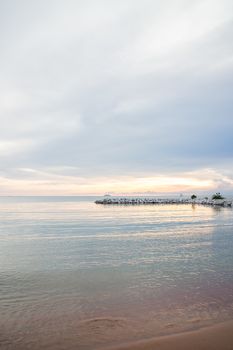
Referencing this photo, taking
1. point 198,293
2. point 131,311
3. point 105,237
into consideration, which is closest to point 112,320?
point 131,311

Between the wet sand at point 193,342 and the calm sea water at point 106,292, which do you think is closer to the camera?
the wet sand at point 193,342

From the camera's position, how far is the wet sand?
846 centimetres

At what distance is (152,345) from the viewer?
8648 mm

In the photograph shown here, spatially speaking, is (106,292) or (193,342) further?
(106,292)

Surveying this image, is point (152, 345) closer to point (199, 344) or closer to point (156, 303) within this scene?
point (199, 344)

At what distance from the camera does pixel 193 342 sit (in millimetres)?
8781

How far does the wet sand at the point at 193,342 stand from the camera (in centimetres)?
846

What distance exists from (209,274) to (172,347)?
9.09 metres

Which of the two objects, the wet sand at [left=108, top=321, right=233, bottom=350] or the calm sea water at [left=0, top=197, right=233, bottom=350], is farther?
the calm sea water at [left=0, top=197, right=233, bottom=350]

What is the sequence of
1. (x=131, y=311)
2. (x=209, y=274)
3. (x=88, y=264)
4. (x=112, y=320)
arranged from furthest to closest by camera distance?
(x=88, y=264)
(x=209, y=274)
(x=131, y=311)
(x=112, y=320)

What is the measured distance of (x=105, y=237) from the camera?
30.8 m

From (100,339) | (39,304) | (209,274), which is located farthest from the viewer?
(209,274)

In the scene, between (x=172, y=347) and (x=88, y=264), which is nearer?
(x=172, y=347)

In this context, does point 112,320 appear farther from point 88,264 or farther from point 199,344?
point 88,264
